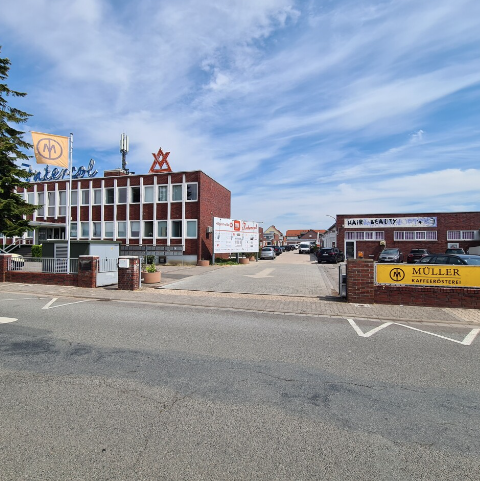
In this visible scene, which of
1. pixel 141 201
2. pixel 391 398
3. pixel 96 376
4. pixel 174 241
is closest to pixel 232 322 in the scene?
pixel 96 376

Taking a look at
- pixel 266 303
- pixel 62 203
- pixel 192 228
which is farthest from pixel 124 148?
pixel 266 303

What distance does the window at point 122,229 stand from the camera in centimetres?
3155

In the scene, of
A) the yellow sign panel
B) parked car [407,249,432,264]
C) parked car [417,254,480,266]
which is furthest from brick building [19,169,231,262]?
the yellow sign panel

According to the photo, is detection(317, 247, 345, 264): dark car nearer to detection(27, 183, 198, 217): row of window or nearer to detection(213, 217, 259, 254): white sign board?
detection(213, 217, 259, 254): white sign board

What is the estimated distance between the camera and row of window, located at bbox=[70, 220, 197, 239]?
29406 millimetres

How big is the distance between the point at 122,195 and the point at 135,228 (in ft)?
12.0

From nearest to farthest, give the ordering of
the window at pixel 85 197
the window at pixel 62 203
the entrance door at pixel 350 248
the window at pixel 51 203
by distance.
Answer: the window at pixel 85 197 → the window at pixel 62 203 → the window at pixel 51 203 → the entrance door at pixel 350 248

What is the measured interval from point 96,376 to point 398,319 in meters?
7.25

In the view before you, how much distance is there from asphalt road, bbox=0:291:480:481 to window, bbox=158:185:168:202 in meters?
24.5

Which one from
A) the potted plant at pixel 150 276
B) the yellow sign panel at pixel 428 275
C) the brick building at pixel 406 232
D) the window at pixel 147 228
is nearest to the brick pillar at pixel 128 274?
the potted plant at pixel 150 276

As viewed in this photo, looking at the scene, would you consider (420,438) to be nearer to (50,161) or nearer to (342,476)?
(342,476)

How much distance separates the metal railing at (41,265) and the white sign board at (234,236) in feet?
47.7

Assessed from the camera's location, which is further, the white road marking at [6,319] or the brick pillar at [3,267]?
the brick pillar at [3,267]

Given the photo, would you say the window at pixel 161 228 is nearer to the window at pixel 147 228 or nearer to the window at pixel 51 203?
the window at pixel 147 228
